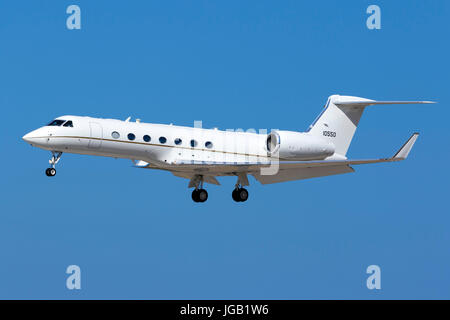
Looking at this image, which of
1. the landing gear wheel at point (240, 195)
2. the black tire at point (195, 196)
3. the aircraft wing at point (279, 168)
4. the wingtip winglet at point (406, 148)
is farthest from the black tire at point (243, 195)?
the wingtip winglet at point (406, 148)

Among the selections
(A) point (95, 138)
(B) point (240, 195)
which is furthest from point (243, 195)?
(A) point (95, 138)

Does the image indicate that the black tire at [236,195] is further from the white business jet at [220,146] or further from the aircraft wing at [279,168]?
the aircraft wing at [279,168]

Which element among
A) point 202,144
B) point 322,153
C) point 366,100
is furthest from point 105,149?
point 366,100

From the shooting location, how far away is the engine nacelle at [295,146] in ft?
118

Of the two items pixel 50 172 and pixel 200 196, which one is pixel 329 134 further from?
pixel 50 172

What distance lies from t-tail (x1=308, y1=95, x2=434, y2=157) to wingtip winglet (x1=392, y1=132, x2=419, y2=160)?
4.00m

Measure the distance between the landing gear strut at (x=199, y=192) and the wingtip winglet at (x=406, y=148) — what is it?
7.33 meters

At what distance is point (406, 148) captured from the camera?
3419 cm

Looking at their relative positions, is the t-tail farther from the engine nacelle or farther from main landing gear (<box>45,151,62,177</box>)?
main landing gear (<box>45,151,62,177</box>)

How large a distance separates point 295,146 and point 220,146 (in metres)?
2.87

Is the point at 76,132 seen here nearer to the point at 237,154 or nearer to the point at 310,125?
the point at 237,154

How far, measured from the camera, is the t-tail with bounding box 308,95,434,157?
37.9 m
